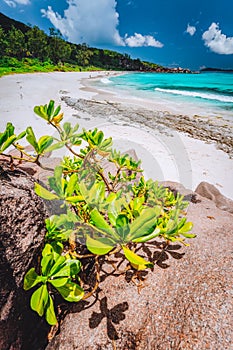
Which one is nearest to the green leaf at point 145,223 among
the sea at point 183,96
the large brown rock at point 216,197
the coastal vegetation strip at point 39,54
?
the large brown rock at point 216,197

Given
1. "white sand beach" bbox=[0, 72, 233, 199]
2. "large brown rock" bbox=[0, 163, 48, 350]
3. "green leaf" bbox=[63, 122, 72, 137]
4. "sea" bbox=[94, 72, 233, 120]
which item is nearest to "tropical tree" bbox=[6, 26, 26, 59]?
"sea" bbox=[94, 72, 233, 120]

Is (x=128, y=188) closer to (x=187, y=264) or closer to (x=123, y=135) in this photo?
(x=187, y=264)

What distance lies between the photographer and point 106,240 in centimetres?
55

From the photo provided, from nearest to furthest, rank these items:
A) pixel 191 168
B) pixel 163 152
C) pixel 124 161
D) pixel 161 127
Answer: pixel 124 161 < pixel 191 168 < pixel 163 152 < pixel 161 127

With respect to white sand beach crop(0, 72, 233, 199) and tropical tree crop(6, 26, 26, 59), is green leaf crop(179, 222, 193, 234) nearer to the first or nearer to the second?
white sand beach crop(0, 72, 233, 199)

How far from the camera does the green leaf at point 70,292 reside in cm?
61

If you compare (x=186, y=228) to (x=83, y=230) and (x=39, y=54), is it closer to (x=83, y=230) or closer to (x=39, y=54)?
(x=83, y=230)

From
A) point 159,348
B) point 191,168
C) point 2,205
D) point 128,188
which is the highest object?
point 2,205

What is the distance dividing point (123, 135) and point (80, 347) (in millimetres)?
4563

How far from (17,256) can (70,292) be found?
0.24 meters

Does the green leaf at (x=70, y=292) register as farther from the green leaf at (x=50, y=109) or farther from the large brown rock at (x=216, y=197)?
the large brown rock at (x=216, y=197)

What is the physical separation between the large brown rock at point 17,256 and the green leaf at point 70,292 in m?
0.20

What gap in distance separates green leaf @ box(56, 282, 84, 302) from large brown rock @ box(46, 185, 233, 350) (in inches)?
8.6

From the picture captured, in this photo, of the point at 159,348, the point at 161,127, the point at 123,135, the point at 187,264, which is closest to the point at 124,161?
the point at 187,264
